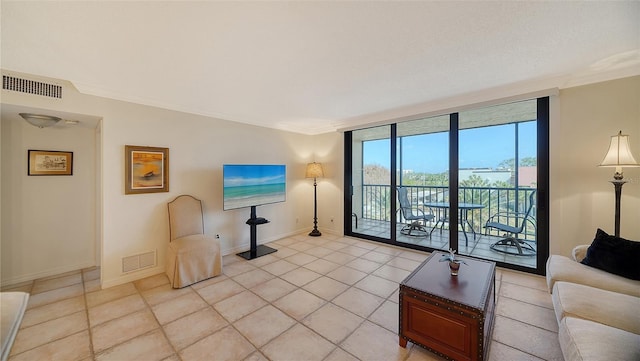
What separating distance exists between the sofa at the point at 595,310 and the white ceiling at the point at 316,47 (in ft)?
6.11

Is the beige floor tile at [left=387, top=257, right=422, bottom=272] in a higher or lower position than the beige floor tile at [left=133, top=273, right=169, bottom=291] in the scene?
higher

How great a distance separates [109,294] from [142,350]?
4.33ft

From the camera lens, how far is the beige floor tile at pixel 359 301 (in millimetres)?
2299

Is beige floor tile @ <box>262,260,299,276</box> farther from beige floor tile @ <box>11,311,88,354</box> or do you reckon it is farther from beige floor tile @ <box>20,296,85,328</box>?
beige floor tile @ <box>20,296,85,328</box>

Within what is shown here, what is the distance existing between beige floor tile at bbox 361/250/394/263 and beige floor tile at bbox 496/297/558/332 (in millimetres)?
1496

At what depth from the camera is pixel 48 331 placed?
199 centimetres

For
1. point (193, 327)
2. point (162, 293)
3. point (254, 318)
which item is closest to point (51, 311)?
point (162, 293)

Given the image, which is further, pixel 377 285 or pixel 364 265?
pixel 364 265

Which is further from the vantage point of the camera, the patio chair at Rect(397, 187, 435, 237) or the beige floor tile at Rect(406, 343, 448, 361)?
the patio chair at Rect(397, 187, 435, 237)

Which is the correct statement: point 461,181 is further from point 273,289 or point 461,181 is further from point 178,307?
point 178,307

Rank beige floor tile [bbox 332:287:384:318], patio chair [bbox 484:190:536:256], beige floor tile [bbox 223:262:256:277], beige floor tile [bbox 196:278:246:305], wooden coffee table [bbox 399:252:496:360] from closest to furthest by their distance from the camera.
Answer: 1. wooden coffee table [bbox 399:252:496:360]
2. beige floor tile [bbox 332:287:384:318]
3. beige floor tile [bbox 196:278:246:305]
4. beige floor tile [bbox 223:262:256:277]
5. patio chair [bbox 484:190:536:256]

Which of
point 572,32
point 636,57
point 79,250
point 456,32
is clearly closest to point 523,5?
point 456,32

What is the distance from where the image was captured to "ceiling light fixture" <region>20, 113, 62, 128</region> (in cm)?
257

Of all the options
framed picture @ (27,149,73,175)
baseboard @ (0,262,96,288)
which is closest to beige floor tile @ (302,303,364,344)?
baseboard @ (0,262,96,288)
